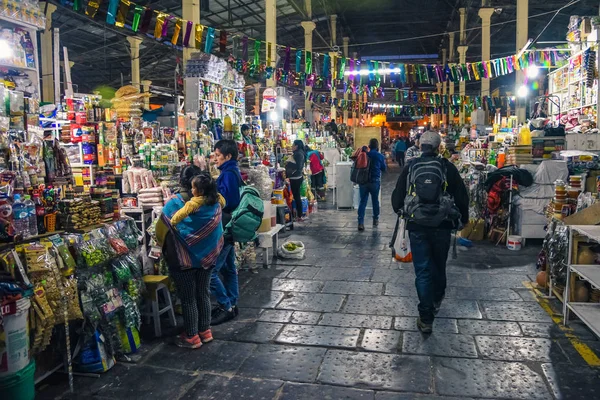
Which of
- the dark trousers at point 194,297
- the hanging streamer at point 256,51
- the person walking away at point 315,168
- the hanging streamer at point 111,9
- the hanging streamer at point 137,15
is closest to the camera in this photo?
the dark trousers at point 194,297

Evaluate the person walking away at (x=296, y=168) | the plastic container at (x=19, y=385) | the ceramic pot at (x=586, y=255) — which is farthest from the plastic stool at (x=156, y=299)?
the person walking away at (x=296, y=168)

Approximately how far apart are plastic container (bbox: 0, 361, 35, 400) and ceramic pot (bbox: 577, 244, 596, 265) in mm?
4467

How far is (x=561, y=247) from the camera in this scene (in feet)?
15.8

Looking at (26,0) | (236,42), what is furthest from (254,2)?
(26,0)

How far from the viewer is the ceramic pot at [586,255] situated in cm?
438

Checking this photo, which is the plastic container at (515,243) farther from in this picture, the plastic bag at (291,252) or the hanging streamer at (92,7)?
the hanging streamer at (92,7)

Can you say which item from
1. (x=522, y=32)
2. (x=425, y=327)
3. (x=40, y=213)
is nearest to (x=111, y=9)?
(x=40, y=213)

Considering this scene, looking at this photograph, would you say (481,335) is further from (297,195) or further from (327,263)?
(297,195)

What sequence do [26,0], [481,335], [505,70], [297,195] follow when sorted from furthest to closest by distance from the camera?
[505,70] → [297,195] → [26,0] → [481,335]

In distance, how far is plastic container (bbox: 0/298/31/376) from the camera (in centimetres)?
291

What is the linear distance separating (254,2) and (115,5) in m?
11.4

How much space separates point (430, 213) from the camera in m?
4.04

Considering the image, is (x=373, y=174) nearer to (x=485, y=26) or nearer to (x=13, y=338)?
(x=13, y=338)

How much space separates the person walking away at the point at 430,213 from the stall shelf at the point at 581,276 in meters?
1.00
